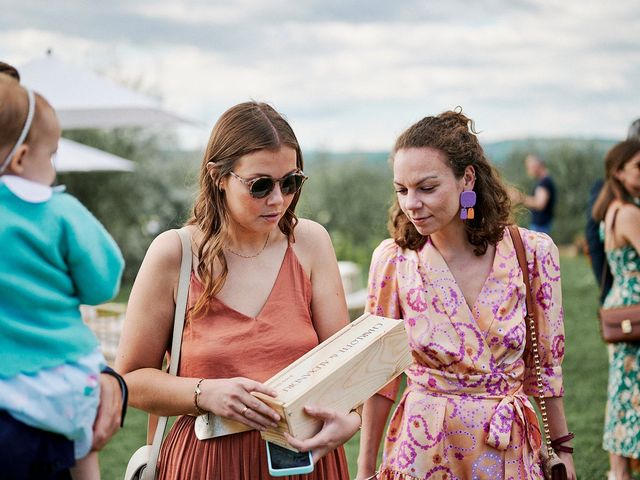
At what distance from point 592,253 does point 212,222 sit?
156 inches

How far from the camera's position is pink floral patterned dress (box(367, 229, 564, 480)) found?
3.11 m

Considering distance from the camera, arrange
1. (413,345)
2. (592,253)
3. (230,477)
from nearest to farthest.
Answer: (230,477) → (413,345) → (592,253)

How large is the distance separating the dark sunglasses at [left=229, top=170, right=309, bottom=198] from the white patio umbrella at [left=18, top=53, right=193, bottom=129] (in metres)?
6.35

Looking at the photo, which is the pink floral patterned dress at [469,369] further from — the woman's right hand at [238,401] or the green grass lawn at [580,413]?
the green grass lawn at [580,413]

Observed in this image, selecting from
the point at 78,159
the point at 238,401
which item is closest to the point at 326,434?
the point at 238,401

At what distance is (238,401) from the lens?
249 centimetres

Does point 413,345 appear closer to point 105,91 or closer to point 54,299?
point 54,299

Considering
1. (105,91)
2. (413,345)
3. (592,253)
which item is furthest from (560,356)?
(105,91)

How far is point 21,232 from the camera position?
6.46 feet

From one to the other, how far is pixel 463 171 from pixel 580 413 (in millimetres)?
5471

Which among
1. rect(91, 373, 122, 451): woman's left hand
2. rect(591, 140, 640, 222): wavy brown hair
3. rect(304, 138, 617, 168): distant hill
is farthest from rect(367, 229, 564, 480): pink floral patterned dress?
rect(304, 138, 617, 168): distant hill

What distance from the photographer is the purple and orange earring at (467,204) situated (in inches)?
129

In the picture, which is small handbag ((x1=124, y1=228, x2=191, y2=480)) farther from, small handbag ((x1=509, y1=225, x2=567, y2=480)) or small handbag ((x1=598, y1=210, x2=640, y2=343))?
small handbag ((x1=598, y1=210, x2=640, y2=343))

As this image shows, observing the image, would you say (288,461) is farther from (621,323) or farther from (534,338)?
(621,323)
